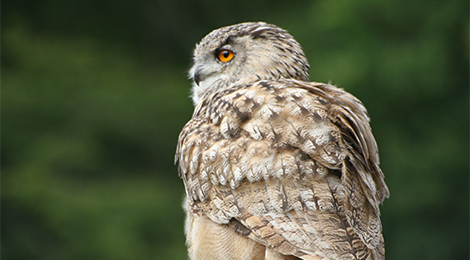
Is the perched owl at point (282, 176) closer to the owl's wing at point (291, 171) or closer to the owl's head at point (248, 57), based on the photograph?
the owl's wing at point (291, 171)

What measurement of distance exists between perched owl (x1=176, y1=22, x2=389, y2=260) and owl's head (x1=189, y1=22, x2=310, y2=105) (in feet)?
1.40

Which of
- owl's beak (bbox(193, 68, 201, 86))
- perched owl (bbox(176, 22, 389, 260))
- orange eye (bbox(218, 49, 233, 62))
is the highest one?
orange eye (bbox(218, 49, 233, 62))

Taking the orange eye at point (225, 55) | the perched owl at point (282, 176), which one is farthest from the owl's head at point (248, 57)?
the perched owl at point (282, 176)

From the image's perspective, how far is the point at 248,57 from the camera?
2.75 m

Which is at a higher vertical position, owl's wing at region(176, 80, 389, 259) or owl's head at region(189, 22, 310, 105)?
owl's head at region(189, 22, 310, 105)

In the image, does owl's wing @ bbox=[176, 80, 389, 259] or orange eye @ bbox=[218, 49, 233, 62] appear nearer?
owl's wing @ bbox=[176, 80, 389, 259]

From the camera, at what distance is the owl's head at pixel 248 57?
2.75 metres

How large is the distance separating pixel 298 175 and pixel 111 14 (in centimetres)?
604

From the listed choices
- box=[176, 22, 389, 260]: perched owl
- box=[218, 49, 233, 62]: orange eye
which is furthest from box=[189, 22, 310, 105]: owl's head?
box=[176, 22, 389, 260]: perched owl

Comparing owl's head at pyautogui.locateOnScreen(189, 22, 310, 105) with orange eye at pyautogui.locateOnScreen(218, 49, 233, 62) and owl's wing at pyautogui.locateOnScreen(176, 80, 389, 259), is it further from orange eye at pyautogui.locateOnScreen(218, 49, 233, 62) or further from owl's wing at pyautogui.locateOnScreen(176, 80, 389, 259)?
owl's wing at pyautogui.locateOnScreen(176, 80, 389, 259)

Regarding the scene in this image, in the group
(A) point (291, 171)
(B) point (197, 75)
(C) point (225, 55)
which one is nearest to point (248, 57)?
(C) point (225, 55)

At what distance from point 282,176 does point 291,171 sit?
0.04 metres

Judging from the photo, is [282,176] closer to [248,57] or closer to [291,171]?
[291,171]

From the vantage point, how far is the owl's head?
2.75m
